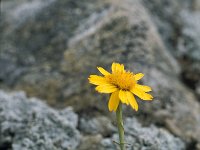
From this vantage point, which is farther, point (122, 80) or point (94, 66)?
point (94, 66)

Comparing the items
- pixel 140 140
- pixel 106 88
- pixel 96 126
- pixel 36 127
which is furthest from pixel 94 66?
pixel 106 88

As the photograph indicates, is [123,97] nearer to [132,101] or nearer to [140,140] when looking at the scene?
[132,101]

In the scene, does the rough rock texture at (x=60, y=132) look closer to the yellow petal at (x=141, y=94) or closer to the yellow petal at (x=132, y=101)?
the yellow petal at (x=141, y=94)

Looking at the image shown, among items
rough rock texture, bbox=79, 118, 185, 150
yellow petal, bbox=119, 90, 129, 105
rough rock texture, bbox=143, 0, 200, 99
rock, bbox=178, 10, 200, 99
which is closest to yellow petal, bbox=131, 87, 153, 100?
yellow petal, bbox=119, 90, 129, 105

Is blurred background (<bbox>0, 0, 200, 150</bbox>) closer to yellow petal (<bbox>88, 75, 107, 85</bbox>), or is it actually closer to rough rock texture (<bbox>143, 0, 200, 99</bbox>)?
rough rock texture (<bbox>143, 0, 200, 99</bbox>)

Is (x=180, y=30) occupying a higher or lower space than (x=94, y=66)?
higher
